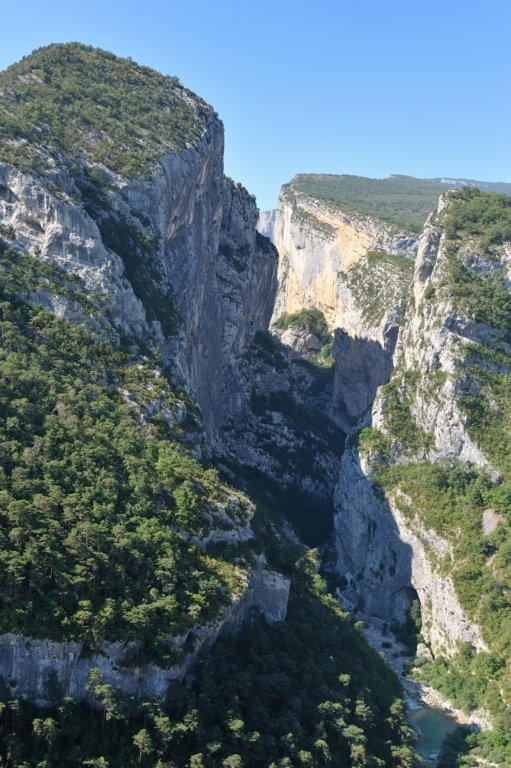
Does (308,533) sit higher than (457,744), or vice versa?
(308,533)

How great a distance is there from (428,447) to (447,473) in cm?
432

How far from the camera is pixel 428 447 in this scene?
2867 inches

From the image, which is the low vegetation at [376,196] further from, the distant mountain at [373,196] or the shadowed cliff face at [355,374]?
the shadowed cliff face at [355,374]

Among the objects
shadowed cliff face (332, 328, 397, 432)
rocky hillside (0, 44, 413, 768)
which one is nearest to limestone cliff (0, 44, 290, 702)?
rocky hillside (0, 44, 413, 768)

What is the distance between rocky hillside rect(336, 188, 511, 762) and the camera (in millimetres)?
58125

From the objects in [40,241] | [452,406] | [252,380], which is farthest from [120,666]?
[252,380]

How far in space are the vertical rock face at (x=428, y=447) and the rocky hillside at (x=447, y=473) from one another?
0.13 m

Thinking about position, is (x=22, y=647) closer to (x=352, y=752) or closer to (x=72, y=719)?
(x=72, y=719)

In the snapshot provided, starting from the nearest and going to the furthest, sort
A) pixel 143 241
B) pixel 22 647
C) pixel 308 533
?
pixel 22 647 < pixel 143 241 < pixel 308 533

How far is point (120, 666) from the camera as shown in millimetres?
33031

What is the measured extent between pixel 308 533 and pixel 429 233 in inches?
1474

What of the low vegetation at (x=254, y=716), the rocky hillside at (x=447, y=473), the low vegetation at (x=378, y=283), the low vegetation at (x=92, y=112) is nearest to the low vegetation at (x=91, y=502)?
the low vegetation at (x=254, y=716)

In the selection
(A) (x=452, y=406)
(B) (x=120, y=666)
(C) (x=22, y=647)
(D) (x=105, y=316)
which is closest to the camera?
(C) (x=22, y=647)

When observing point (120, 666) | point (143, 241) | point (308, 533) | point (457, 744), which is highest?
point (143, 241)
